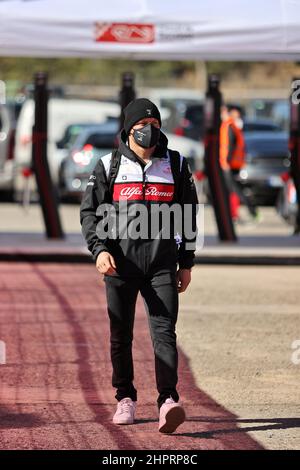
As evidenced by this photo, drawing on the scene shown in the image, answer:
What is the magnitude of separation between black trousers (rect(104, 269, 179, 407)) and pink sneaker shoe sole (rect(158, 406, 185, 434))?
22 cm

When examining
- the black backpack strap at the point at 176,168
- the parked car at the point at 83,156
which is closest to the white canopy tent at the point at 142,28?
the black backpack strap at the point at 176,168

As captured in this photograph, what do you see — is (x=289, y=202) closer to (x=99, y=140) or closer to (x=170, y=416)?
(x=99, y=140)

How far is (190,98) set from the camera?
1350 inches

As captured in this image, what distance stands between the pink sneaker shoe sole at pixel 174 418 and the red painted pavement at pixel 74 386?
2.6 inches

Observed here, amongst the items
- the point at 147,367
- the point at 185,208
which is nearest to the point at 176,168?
the point at 185,208

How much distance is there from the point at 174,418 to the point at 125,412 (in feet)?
1.59

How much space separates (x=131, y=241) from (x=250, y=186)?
18.2m

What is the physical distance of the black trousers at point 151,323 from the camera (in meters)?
7.88

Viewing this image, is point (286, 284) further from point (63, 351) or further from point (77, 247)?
point (63, 351)

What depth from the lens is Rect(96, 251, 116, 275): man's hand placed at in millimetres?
7824

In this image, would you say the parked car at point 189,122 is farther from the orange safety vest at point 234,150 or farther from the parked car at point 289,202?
the parked car at point 289,202

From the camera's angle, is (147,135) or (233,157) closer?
(147,135)

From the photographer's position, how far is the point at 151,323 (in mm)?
7961
